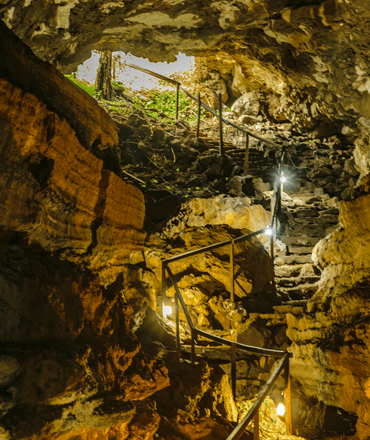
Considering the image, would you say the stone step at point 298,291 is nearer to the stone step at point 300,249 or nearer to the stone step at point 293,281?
the stone step at point 293,281

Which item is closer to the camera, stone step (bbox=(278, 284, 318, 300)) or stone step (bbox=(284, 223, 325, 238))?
stone step (bbox=(278, 284, 318, 300))

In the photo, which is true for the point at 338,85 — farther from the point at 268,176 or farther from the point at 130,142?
the point at 130,142

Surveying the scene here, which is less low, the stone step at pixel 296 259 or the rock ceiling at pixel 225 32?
the rock ceiling at pixel 225 32

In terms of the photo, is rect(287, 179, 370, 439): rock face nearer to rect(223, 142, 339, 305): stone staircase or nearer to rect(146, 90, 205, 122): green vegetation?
rect(223, 142, 339, 305): stone staircase

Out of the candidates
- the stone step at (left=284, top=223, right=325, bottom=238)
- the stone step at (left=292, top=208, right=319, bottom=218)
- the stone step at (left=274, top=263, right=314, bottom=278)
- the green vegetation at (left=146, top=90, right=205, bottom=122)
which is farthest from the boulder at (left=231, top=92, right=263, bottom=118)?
the stone step at (left=274, top=263, right=314, bottom=278)

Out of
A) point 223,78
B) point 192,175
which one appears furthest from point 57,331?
point 223,78

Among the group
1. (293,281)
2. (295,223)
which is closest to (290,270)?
(293,281)

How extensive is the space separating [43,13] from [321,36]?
17.5ft

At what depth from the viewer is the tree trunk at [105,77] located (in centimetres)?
1476

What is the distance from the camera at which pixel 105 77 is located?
589 inches

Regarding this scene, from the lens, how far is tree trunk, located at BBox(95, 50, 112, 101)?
14.8 meters

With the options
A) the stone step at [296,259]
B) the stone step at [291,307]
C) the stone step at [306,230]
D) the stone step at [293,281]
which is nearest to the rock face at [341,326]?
the stone step at [291,307]

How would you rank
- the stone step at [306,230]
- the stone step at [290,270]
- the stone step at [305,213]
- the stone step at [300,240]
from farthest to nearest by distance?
the stone step at [305,213] → the stone step at [306,230] → the stone step at [300,240] → the stone step at [290,270]

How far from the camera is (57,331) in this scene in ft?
7.18
